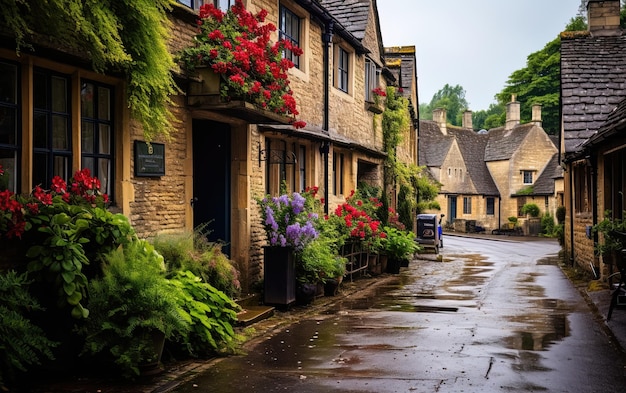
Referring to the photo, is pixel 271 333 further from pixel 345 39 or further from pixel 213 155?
pixel 345 39

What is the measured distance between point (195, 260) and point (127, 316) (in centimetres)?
213

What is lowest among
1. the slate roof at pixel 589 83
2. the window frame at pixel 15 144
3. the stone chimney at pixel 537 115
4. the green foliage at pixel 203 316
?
the green foliage at pixel 203 316

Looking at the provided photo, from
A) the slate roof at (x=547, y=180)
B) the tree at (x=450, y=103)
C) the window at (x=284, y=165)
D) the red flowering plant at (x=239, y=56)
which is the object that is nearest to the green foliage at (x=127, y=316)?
the red flowering plant at (x=239, y=56)

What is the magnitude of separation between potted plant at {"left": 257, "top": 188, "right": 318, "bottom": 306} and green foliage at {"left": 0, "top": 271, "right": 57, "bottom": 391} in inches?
211

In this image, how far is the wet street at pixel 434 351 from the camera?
20.7 feet

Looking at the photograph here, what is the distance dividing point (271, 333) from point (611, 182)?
347 inches

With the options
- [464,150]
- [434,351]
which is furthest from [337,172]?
[464,150]

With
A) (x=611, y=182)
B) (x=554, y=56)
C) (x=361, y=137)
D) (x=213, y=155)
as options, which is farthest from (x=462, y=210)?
(x=213, y=155)

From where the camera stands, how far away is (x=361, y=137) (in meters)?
19.8

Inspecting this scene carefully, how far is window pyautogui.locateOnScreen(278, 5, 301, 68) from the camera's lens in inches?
546

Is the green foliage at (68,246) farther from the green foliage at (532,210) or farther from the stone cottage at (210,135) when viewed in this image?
the green foliage at (532,210)

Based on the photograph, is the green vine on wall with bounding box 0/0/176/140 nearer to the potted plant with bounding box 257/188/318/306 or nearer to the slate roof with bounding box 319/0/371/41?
the potted plant with bounding box 257/188/318/306

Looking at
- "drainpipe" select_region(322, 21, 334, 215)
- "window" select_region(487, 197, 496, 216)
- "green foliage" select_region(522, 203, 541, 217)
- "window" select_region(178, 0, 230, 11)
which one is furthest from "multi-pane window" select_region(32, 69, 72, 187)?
"window" select_region(487, 197, 496, 216)

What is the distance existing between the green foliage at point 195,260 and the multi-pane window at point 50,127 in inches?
61.5
